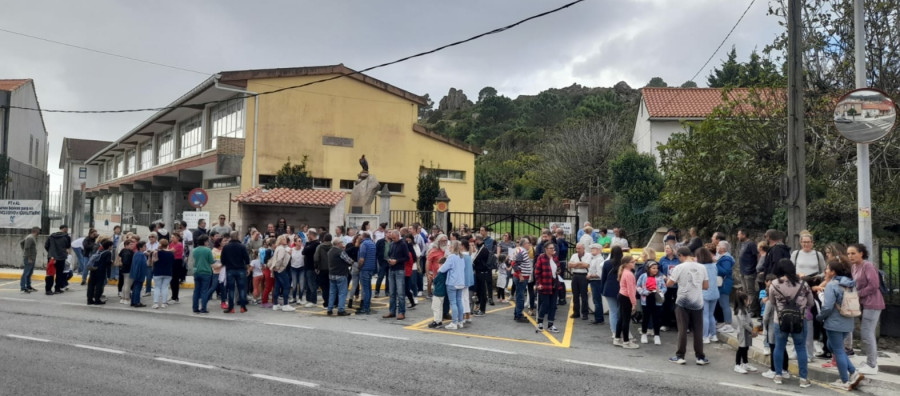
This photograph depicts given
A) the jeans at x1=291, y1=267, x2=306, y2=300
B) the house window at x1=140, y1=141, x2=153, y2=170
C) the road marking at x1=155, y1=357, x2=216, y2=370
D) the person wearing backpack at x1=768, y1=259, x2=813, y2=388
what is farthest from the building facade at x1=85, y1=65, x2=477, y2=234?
the person wearing backpack at x1=768, y1=259, x2=813, y2=388

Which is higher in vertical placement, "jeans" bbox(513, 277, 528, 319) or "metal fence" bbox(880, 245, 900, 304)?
"metal fence" bbox(880, 245, 900, 304)

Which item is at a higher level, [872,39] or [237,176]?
[872,39]

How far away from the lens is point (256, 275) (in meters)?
13.0

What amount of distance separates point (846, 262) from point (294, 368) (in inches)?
298

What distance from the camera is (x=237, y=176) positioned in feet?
77.0

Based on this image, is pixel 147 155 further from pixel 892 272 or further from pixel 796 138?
pixel 892 272

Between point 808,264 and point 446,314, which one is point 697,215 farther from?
point 446,314

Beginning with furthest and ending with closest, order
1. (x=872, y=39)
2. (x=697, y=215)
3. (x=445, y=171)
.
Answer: (x=445, y=171), (x=697, y=215), (x=872, y=39)

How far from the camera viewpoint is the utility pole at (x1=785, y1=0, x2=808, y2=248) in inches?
383

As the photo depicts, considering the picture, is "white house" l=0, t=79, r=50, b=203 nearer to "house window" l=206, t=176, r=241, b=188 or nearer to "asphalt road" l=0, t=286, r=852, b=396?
"house window" l=206, t=176, r=241, b=188

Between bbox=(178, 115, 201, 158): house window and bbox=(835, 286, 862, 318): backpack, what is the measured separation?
26.4m

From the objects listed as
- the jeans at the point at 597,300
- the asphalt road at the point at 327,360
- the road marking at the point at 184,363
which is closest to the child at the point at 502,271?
the asphalt road at the point at 327,360

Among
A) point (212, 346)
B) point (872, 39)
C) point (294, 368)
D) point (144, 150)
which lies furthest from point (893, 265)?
point (144, 150)

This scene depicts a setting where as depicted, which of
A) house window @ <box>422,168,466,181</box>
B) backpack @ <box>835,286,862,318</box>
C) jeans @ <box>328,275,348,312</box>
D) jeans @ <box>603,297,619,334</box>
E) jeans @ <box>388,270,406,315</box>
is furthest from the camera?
house window @ <box>422,168,466,181</box>
